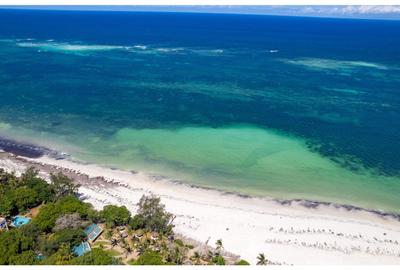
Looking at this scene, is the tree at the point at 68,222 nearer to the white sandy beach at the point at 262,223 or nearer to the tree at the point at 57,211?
the tree at the point at 57,211

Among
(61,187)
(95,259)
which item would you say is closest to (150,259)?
(95,259)

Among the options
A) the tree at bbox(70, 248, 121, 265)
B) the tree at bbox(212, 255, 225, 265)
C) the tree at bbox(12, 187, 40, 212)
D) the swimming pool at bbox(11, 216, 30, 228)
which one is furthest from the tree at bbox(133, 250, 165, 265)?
the tree at bbox(12, 187, 40, 212)

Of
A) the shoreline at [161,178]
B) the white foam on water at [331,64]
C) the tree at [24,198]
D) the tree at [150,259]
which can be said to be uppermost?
the tree at [150,259]

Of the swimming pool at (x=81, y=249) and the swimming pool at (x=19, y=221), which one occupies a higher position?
the swimming pool at (x=81, y=249)

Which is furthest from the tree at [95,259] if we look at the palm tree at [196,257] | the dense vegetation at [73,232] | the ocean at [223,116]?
the ocean at [223,116]

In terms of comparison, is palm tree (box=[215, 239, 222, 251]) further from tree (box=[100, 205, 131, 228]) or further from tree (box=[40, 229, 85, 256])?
tree (box=[40, 229, 85, 256])
